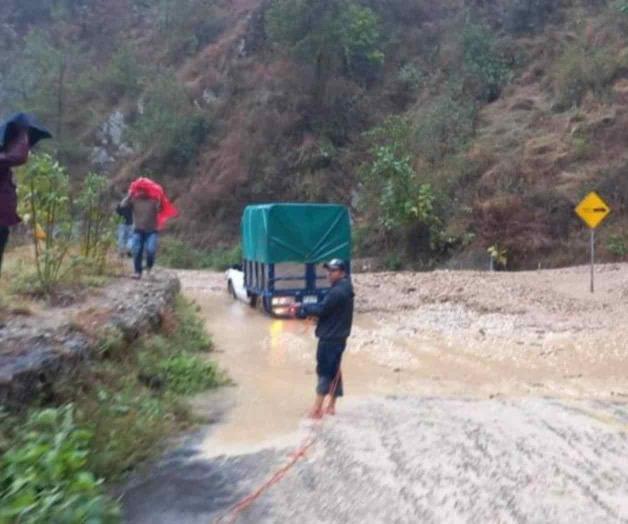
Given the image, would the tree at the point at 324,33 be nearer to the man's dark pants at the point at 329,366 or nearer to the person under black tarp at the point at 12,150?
the man's dark pants at the point at 329,366

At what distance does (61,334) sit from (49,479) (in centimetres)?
268

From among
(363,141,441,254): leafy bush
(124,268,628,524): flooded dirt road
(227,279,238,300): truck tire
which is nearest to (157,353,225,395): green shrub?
(124,268,628,524): flooded dirt road

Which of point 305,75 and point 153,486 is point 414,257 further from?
point 153,486

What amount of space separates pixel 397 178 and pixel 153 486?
23342 mm

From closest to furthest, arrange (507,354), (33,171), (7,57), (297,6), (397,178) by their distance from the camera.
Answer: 1. (33,171)
2. (507,354)
3. (397,178)
4. (297,6)
5. (7,57)

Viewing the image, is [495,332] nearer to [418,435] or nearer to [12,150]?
[418,435]

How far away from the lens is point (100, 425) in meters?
6.89

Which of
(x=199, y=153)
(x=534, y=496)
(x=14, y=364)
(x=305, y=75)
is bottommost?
(x=534, y=496)

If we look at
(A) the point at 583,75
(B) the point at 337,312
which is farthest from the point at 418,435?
(A) the point at 583,75

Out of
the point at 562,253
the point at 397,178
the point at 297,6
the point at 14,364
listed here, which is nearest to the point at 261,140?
the point at 297,6

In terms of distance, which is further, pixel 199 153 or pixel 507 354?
pixel 199 153

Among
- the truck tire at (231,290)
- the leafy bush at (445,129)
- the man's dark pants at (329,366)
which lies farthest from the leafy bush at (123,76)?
the man's dark pants at (329,366)

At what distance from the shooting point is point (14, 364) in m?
6.52

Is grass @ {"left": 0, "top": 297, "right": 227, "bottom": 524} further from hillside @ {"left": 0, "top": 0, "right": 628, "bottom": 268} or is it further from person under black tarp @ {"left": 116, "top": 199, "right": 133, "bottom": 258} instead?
hillside @ {"left": 0, "top": 0, "right": 628, "bottom": 268}
